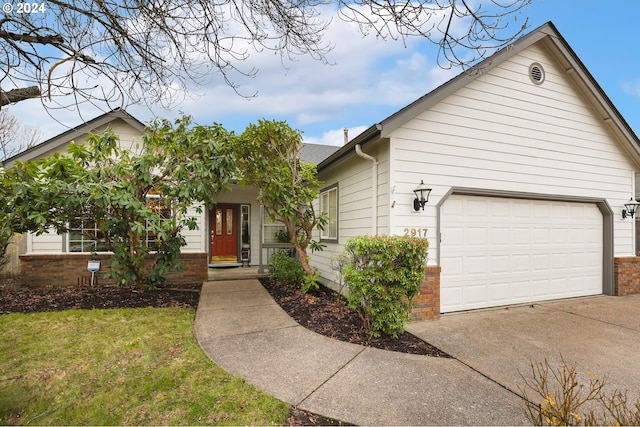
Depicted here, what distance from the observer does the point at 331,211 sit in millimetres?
8469

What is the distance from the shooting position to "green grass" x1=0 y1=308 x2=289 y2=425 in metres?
2.69

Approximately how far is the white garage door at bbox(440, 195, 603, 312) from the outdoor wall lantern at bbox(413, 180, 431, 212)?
692 mm

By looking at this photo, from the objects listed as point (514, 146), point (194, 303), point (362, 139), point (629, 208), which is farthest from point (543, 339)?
point (194, 303)

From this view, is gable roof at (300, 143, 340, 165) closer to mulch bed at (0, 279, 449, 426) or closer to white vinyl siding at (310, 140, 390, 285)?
white vinyl siding at (310, 140, 390, 285)

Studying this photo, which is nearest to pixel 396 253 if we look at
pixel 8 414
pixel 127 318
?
pixel 8 414

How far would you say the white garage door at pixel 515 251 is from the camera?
5.93m

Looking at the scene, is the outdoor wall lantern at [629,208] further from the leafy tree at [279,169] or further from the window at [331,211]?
the leafy tree at [279,169]

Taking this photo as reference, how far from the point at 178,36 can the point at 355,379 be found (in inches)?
164

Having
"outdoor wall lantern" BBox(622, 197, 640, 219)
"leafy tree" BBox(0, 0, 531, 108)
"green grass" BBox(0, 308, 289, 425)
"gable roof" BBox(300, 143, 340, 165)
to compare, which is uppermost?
"gable roof" BBox(300, 143, 340, 165)

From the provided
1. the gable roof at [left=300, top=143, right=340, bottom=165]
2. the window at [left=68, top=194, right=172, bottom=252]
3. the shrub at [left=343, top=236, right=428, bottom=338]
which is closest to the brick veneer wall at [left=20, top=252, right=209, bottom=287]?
the window at [left=68, top=194, right=172, bottom=252]

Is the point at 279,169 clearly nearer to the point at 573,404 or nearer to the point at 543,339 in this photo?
the point at 543,339

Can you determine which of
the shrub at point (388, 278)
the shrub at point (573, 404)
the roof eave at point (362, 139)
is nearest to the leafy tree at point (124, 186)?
the roof eave at point (362, 139)

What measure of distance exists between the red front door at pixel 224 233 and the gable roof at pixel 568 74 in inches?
192

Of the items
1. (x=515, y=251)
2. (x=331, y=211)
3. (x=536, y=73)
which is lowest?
(x=515, y=251)
